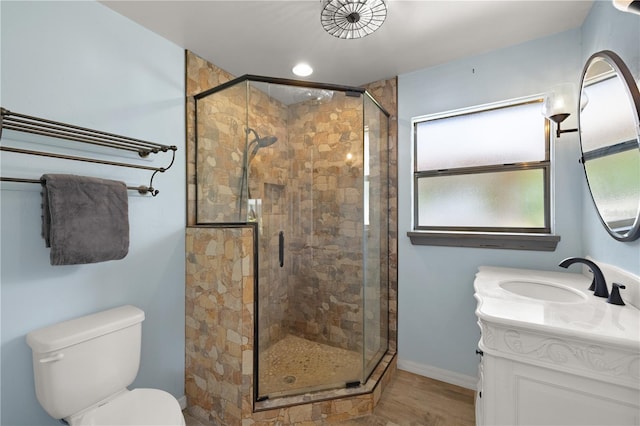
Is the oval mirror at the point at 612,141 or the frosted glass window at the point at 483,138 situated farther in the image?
the frosted glass window at the point at 483,138

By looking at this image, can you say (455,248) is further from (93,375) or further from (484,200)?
(93,375)

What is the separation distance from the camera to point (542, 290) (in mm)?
1558

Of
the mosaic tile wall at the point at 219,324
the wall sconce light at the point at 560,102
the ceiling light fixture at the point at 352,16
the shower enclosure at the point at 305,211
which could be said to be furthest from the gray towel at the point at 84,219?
the wall sconce light at the point at 560,102

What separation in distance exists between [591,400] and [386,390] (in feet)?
4.70

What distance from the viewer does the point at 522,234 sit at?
1873 millimetres

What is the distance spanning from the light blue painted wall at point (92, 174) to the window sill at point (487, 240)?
1.86 metres

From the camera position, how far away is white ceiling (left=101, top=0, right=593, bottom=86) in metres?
1.58

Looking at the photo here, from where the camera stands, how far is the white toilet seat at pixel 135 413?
47.2 inches

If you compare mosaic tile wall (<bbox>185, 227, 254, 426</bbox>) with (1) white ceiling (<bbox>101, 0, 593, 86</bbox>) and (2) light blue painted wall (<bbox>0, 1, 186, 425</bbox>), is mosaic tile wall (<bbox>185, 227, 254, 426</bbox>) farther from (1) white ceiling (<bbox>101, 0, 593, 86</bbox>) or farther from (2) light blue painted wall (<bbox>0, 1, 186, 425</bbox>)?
(1) white ceiling (<bbox>101, 0, 593, 86</bbox>)

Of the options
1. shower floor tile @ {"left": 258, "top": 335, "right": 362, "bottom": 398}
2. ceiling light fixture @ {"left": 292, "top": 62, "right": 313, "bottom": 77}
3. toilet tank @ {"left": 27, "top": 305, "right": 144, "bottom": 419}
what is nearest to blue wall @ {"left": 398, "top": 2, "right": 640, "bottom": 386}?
shower floor tile @ {"left": 258, "top": 335, "right": 362, "bottom": 398}

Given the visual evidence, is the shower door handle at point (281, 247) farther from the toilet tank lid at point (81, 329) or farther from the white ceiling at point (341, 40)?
the white ceiling at point (341, 40)

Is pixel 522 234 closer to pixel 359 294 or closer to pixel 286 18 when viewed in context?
pixel 359 294

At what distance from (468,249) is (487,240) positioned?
150mm

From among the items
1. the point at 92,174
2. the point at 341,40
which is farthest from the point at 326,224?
the point at 92,174
